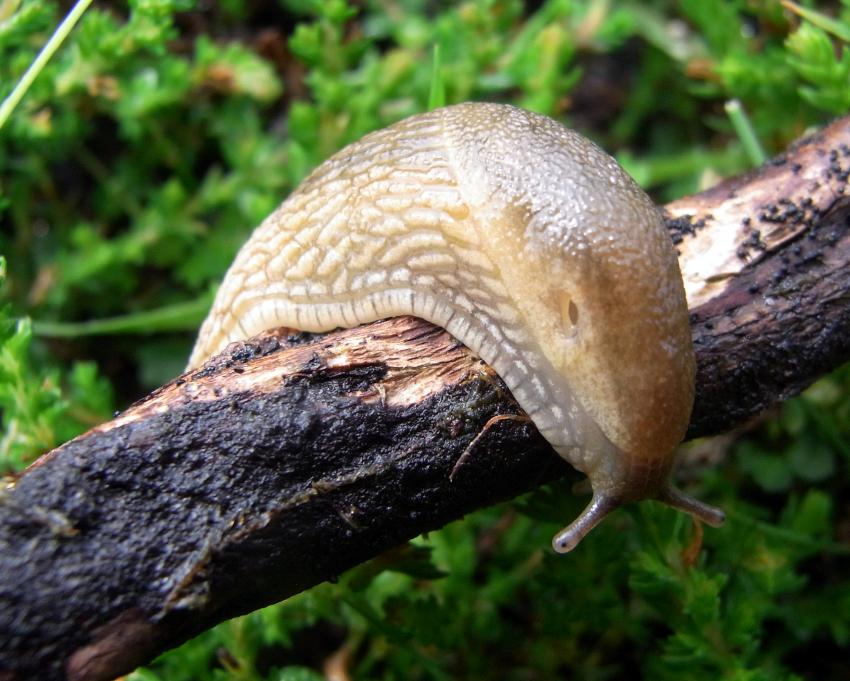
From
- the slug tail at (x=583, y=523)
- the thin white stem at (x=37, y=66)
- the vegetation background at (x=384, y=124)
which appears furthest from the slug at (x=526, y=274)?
the thin white stem at (x=37, y=66)

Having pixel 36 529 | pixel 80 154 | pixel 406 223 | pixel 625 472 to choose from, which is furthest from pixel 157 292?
pixel 625 472

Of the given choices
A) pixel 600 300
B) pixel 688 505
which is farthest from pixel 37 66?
pixel 688 505

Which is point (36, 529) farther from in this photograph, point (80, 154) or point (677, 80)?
point (677, 80)

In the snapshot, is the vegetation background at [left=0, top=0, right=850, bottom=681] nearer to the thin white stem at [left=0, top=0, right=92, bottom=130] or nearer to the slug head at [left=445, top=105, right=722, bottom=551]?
Result: the thin white stem at [left=0, top=0, right=92, bottom=130]

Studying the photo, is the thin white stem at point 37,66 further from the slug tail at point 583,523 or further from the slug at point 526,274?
the slug tail at point 583,523

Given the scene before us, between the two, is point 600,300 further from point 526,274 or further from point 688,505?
point 688,505

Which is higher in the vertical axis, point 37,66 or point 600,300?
point 37,66

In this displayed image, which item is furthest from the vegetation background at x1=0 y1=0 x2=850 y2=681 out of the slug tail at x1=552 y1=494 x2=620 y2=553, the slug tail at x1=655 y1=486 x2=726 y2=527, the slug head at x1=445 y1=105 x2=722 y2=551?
the slug head at x1=445 y1=105 x2=722 y2=551
